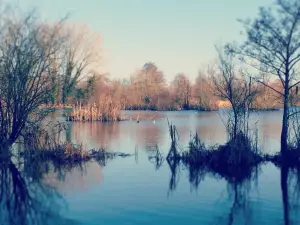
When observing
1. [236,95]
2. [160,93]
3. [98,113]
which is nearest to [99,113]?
[98,113]

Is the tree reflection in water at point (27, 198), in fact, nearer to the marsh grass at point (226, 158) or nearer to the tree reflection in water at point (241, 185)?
the tree reflection in water at point (241, 185)

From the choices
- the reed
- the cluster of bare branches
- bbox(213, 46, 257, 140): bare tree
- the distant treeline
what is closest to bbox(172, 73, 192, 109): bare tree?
the distant treeline

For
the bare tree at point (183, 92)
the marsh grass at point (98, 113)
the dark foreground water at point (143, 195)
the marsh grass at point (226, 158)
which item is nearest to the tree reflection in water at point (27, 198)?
the dark foreground water at point (143, 195)

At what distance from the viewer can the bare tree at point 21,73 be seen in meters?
12.8

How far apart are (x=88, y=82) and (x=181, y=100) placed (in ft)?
51.7

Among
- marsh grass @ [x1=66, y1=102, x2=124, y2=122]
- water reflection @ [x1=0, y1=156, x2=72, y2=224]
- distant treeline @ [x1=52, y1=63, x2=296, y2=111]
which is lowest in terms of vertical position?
water reflection @ [x1=0, y1=156, x2=72, y2=224]

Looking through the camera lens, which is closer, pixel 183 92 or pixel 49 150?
pixel 49 150

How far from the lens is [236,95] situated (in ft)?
48.1

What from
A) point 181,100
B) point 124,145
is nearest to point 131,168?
point 124,145

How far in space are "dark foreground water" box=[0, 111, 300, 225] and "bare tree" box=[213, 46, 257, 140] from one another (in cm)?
165

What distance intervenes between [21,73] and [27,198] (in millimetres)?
5317

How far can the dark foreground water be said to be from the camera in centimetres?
738

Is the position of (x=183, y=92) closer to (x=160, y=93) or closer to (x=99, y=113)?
(x=160, y=93)

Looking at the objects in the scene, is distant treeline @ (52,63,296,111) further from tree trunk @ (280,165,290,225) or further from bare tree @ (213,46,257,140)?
tree trunk @ (280,165,290,225)
